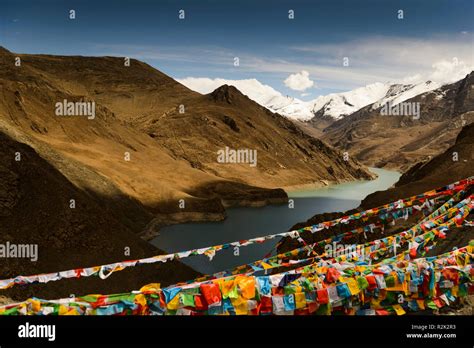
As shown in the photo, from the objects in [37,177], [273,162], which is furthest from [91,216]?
[273,162]

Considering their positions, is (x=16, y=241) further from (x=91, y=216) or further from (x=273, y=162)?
(x=273, y=162)

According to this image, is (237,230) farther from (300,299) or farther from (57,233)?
(300,299)

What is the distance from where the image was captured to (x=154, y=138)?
346 ft

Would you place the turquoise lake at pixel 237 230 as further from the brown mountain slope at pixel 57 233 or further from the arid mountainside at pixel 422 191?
the brown mountain slope at pixel 57 233

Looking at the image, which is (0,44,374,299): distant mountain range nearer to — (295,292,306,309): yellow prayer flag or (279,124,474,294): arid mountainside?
(279,124,474,294): arid mountainside

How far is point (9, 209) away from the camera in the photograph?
2466 centimetres

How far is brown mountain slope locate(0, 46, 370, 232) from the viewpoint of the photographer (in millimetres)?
58750

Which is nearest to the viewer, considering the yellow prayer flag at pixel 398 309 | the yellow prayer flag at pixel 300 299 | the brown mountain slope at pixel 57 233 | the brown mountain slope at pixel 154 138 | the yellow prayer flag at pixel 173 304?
the yellow prayer flag at pixel 173 304

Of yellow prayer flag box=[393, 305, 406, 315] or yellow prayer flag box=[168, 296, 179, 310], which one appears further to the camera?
yellow prayer flag box=[393, 305, 406, 315]

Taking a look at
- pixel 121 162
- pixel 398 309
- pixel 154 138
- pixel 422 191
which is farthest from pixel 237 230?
pixel 154 138

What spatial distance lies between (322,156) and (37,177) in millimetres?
127692

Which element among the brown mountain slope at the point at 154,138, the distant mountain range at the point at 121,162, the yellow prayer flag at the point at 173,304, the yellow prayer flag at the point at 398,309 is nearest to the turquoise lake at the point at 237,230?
the distant mountain range at the point at 121,162

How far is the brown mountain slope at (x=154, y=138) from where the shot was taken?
58.8 m

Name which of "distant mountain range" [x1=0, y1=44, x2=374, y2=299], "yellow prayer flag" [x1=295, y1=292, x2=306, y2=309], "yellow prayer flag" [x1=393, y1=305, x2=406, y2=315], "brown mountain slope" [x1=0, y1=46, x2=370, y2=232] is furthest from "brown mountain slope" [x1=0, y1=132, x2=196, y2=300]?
"yellow prayer flag" [x1=393, y1=305, x2=406, y2=315]
